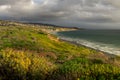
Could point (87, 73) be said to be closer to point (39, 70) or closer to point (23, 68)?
point (39, 70)

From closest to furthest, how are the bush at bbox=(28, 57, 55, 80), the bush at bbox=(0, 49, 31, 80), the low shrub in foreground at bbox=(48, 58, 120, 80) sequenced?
the low shrub in foreground at bbox=(48, 58, 120, 80) → the bush at bbox=(28, 57, 55, 80) → the bush at bbox=(0, 49, 31, 80)

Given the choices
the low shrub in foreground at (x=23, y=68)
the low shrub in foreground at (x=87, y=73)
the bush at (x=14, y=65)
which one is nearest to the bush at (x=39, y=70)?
the low shrub in foreground at (x=23, y=68)

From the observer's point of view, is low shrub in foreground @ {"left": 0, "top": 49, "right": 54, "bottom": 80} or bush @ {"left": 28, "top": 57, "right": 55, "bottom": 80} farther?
low shrub in foreground @ {"left": 0, "top": 49, "right": 54, "bottom": 80}

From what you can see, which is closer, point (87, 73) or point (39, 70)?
point (87, 73)

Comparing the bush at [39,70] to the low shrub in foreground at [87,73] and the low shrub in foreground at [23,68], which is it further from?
the low shrub in foreground at [87,73]

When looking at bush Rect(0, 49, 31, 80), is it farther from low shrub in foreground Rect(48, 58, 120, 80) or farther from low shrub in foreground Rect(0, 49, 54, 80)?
low shrub in foreground Rect(48, 58, 120, 80)

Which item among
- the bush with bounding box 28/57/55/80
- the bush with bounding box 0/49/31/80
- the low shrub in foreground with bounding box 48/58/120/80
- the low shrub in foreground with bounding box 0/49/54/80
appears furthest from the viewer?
the bush with bounding box 0/49/31/80

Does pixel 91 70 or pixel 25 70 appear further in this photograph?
pixel 25 70

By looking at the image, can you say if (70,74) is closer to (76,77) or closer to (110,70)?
(76,77)

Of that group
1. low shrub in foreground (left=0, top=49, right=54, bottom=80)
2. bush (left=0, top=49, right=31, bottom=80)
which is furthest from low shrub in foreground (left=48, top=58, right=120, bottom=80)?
bush (left=0, top=49, right=31, bottom=80)

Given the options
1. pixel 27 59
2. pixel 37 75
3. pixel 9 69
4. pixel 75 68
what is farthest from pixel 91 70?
pixel 9 69

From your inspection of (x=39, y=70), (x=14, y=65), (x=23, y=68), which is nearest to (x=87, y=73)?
(x=39, y=70)
